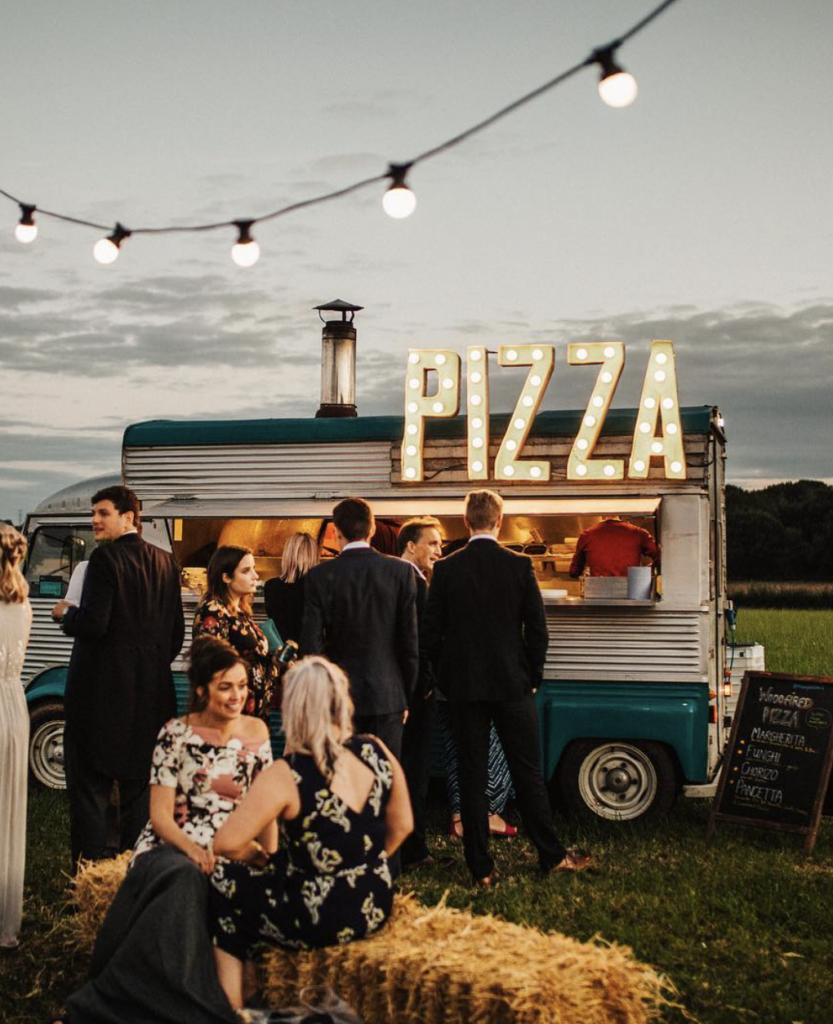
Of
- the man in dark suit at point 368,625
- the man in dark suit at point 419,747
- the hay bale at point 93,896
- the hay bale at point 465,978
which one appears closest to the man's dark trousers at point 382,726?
the man in dark suit at point 368,625

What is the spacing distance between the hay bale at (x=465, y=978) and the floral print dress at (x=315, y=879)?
0.08m

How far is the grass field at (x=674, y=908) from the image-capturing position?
4734 mm

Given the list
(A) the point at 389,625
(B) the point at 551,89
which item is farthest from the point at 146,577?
(B) the point at 551,89

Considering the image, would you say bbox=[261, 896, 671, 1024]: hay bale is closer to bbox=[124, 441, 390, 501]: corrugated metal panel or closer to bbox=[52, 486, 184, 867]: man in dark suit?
bbox=[52, 486, 184, 867]: man in dark suit

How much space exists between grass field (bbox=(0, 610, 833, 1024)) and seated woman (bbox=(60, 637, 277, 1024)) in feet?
2.42

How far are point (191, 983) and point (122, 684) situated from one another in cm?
211

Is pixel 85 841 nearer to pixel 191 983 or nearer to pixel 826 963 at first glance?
pixel 191 983

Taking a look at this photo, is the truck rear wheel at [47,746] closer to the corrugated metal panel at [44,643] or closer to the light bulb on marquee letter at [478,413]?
the corrugated metal panel at [44,643]

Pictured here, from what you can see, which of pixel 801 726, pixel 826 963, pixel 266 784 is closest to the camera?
pixel 266 784

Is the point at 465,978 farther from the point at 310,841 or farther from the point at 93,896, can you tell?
the point at 93,896

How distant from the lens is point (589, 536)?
7.92m

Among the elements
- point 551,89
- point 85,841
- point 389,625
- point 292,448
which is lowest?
point 85,841

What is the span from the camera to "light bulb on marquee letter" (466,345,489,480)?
7711 millimetres

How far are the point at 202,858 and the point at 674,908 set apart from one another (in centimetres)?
261
